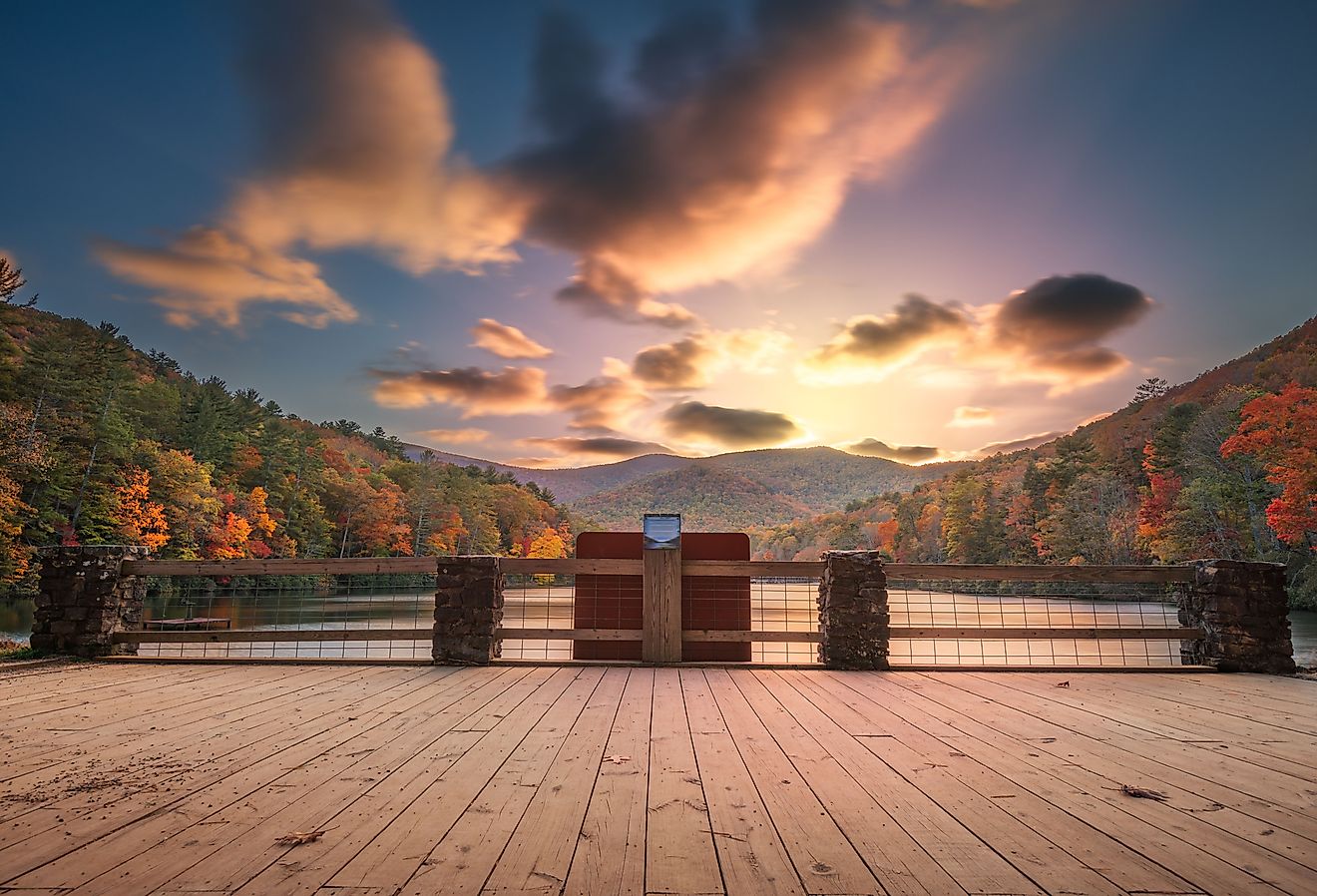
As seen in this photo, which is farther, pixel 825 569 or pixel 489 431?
pixel 489 431

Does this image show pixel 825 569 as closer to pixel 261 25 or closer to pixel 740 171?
pixel 740 171

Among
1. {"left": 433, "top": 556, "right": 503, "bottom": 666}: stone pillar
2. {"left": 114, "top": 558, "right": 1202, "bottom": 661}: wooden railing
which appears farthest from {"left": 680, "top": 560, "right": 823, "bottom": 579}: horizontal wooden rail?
{"left": 433, "top": 556, "right": 503, "bottom": 666}: stone pillar

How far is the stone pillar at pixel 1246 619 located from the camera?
5.30m

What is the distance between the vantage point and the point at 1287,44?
1602 centimetres

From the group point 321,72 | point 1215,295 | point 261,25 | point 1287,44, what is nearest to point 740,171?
point 321,72

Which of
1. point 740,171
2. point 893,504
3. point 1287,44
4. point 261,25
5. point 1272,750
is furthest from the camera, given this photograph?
point 893,504

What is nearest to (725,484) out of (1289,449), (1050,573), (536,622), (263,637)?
(1289,449)

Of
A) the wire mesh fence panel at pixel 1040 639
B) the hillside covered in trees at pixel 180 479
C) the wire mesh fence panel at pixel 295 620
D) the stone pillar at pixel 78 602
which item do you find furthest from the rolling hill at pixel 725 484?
the stone pillar at pixel 78 602

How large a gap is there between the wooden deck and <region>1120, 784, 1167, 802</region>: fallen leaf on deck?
0.08 ft

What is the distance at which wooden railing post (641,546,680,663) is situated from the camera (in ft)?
18.2

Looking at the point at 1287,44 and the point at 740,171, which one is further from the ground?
the point at 1287,44

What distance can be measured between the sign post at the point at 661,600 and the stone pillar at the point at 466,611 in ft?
4.26

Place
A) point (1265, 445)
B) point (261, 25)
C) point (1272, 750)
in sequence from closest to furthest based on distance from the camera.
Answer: point (1272, 750)
point (261, 25)
point (1265, 445)

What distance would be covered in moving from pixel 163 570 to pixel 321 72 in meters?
10.6
